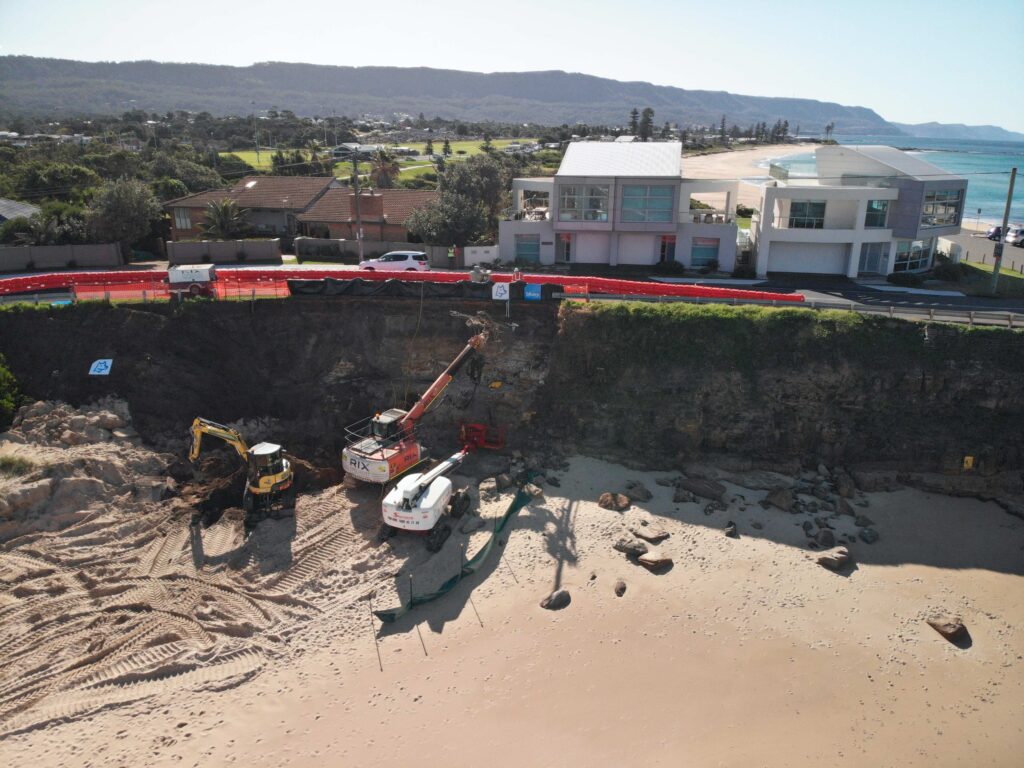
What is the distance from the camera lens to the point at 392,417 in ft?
83.4

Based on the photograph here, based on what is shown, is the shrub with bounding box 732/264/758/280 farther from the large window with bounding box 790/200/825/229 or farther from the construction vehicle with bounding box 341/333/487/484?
the construction vehicle with bounding box 341/333/487/484

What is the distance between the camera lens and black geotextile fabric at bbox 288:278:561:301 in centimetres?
3247

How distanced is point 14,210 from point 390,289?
36.7 meters

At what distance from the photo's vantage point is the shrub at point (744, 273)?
139 feet

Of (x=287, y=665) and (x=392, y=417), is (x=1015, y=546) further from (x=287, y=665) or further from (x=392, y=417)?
(x=287, y=665)

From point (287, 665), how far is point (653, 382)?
18.5 meters

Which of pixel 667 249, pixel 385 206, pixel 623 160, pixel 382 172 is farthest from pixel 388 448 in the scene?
pixel 382 172

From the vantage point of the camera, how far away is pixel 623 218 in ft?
141

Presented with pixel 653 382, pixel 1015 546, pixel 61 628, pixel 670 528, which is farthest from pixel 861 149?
pixel 61 628

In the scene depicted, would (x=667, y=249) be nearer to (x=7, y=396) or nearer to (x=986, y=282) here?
(x=986, y=282)

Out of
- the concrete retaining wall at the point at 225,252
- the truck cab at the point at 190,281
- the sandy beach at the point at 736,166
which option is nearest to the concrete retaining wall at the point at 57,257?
the concrete retaining wall at the point at 225,252

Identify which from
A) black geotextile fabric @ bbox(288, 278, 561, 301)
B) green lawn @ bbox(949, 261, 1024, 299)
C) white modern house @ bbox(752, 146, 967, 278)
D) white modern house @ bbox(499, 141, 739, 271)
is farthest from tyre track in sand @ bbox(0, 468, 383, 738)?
green lawn @ bbox(949, 261, 1024, 299)

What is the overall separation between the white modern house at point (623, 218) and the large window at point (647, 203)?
0.02 m

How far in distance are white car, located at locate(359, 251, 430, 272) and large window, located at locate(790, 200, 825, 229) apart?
76.6ft
